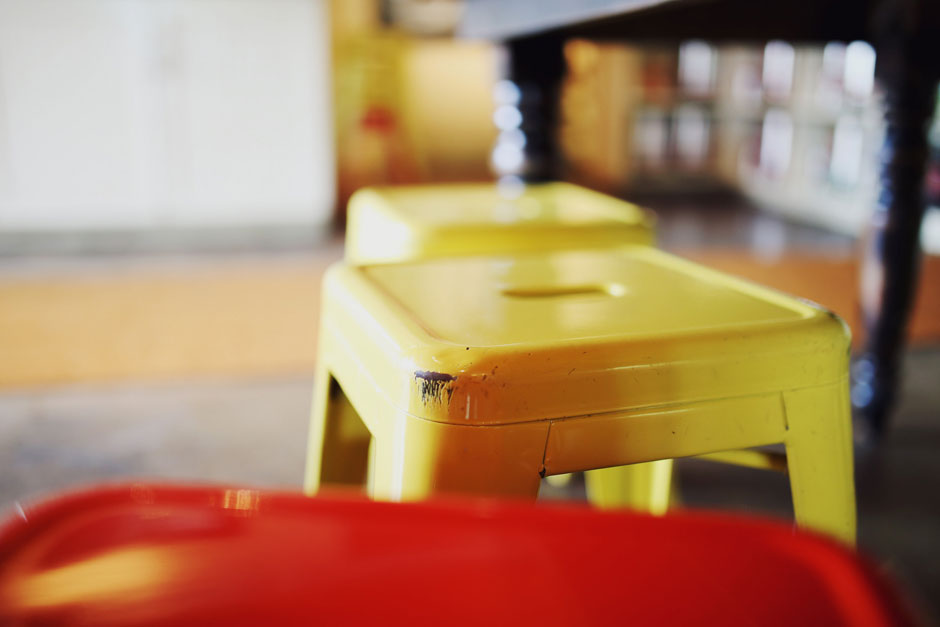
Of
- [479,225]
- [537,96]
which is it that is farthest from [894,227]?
[479,225]

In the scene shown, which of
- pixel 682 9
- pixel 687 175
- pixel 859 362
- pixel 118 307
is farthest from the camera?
pixel 687 175

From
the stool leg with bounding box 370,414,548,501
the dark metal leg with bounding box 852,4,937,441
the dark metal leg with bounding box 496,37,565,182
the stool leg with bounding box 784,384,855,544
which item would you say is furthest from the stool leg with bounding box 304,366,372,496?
the dark metal leg with bounding box 852,4,937,441

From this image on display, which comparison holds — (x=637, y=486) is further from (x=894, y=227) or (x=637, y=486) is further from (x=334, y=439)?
(x=894, y=227)

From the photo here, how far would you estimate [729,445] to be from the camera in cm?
54

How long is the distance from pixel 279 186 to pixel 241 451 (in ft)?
7.44

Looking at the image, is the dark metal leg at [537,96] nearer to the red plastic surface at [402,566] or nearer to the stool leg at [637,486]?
the stool leg at [637,486]

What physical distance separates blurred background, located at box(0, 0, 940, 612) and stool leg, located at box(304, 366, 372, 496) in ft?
1.58

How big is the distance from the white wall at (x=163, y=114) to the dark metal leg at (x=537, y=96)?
7.21ft

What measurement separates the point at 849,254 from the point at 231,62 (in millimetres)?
2660

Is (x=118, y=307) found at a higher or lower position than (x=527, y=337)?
lower

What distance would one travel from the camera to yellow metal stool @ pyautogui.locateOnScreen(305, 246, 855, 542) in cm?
48

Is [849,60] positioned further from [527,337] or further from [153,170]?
[527,337]

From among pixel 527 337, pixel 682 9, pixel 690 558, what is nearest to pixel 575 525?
pixel 690 558

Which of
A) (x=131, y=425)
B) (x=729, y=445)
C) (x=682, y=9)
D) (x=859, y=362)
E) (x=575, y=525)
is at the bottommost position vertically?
(x=131, y=425)
